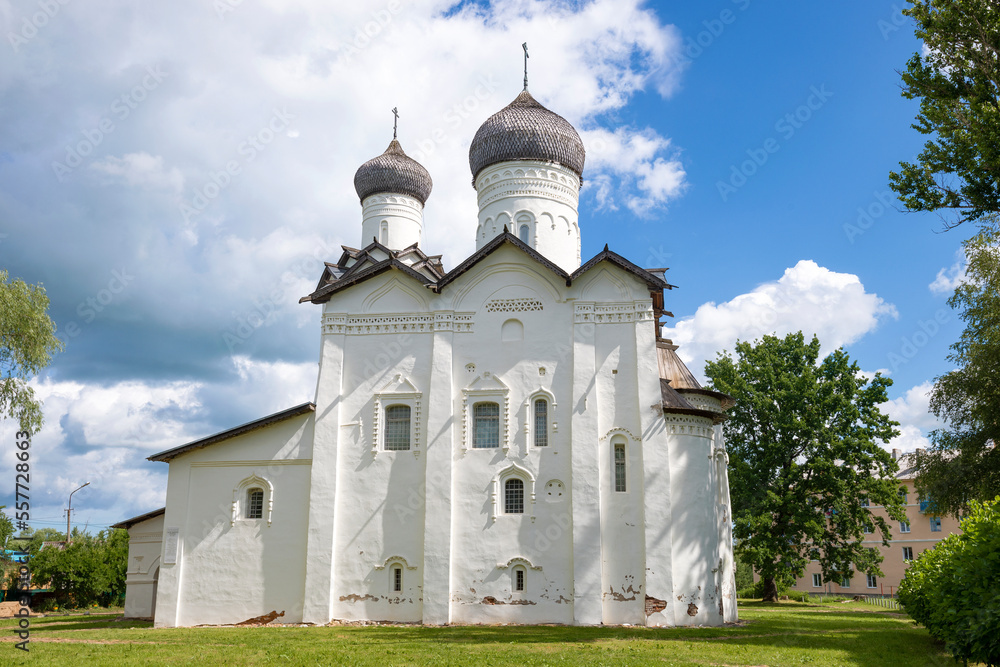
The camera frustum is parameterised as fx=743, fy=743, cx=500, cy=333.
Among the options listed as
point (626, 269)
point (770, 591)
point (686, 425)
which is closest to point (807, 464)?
point (770, 591)

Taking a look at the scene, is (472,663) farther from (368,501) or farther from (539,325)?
(539,325)

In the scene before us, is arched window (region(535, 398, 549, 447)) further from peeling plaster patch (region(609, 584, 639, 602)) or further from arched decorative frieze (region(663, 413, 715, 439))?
peeling plaster patch (region(609, 584, 639, 602))

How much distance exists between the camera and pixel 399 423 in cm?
1780

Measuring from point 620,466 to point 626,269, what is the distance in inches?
183

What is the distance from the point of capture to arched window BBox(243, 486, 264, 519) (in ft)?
57.5

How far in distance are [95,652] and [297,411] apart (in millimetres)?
7220

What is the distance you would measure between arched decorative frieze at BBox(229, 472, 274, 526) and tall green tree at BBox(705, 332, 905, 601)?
1440 cm

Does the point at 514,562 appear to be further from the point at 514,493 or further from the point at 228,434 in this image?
the point at 228,434

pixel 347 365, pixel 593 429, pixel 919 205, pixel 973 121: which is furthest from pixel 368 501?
pixel 973 121

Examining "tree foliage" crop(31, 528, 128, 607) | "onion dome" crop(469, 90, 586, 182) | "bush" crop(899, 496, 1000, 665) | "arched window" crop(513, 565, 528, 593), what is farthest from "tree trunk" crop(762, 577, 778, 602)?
"tree foliage" crop(31, 528, 128, 607)

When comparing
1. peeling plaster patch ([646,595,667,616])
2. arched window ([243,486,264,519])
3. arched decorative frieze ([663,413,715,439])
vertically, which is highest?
arched decorative frieze ([663,413,715,439])

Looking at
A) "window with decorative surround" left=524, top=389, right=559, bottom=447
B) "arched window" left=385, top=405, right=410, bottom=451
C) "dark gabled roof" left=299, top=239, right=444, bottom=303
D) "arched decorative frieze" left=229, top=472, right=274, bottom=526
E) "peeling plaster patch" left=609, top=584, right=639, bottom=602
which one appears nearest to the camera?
"peeling plaster patch" left=609, top=584, right=639, bottom=602

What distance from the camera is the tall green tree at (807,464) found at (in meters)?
23.7

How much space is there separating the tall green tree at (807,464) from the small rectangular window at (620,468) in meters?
8.56
